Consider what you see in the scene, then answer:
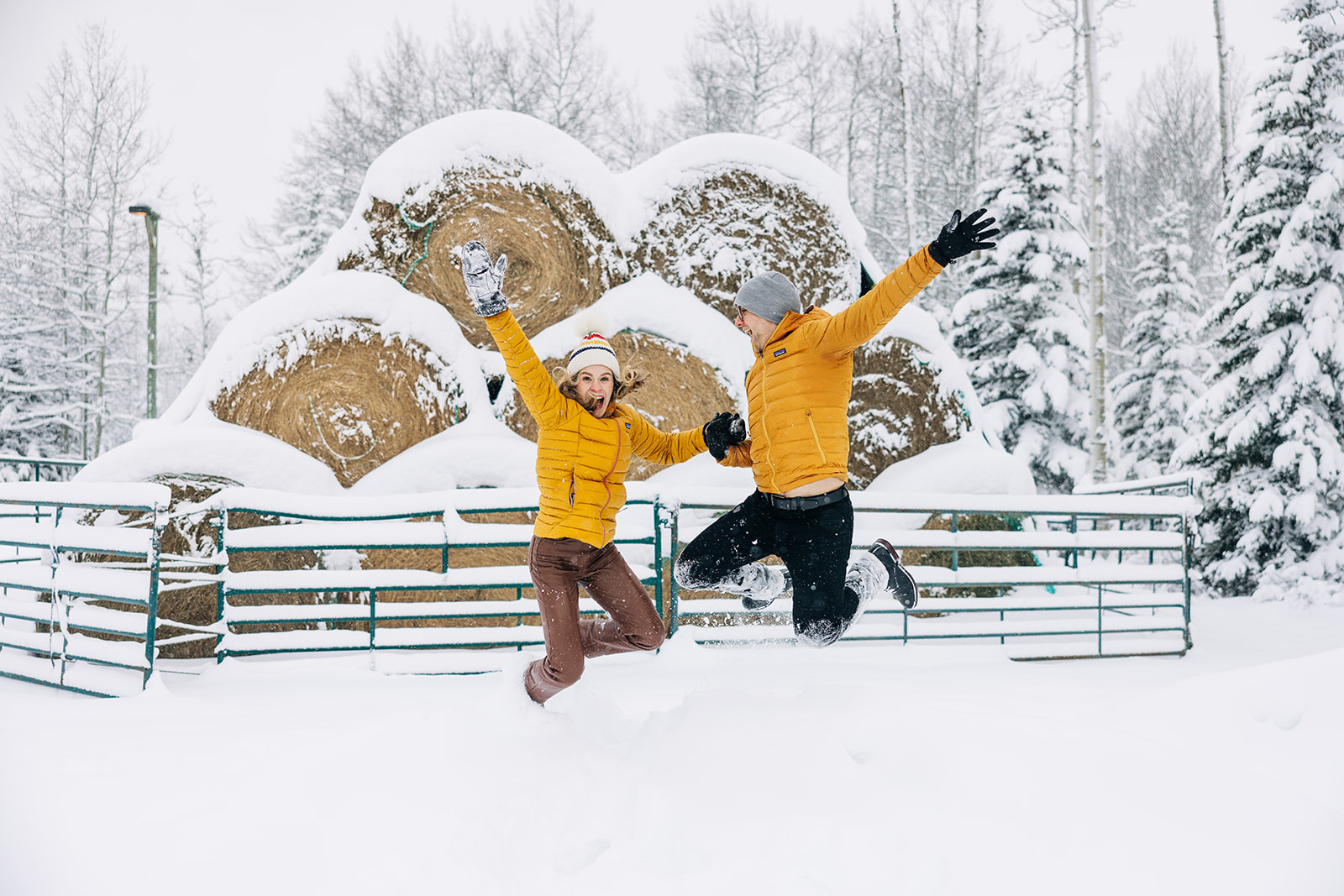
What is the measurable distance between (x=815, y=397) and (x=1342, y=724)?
241 centimetres

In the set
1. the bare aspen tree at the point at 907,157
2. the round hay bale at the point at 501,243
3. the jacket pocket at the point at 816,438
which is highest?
the bare aspen tree at the point at 907,157

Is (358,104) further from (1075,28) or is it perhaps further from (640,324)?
(640,324)

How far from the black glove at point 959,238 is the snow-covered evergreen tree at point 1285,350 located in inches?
333

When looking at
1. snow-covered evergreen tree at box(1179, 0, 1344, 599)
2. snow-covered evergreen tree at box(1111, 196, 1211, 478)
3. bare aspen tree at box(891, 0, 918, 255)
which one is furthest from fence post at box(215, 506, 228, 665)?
snow-covered evergreen tree at box(1111, 196, 1211, 478)

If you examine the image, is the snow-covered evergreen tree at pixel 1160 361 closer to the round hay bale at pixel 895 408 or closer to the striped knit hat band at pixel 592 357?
the round hay bale at pixel 895 408

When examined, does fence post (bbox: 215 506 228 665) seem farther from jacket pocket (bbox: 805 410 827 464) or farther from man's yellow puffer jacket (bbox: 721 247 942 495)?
jacket pocket (bbox: 805 410 827 464)

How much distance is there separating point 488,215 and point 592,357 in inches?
156

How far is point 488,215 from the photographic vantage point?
6.83 m

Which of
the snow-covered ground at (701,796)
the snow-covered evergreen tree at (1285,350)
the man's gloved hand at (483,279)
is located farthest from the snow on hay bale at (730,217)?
the snow-covered evergreen tree at (1285,350)

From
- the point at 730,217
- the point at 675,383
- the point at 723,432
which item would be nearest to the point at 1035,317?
the point at 730,217

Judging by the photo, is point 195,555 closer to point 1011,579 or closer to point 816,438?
point 816,438

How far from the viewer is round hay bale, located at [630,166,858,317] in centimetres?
729

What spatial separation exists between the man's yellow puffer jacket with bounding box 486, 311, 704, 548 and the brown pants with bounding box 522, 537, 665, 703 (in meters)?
0.08

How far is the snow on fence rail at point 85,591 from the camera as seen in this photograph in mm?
4355
